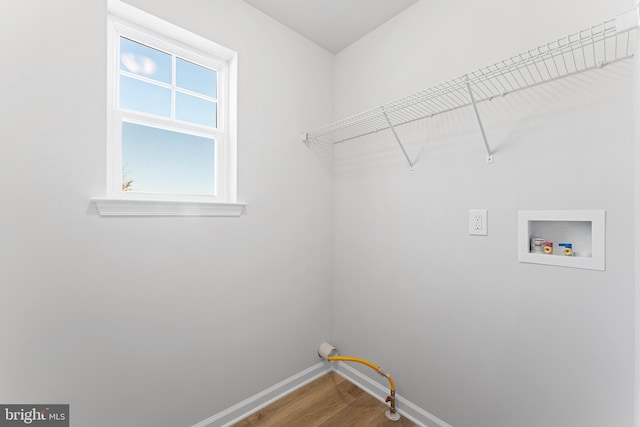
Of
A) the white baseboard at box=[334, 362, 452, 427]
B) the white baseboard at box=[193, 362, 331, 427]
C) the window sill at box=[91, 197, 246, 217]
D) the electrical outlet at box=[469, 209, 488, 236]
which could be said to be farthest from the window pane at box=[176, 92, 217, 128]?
the white baseboard at box=[334, 362, 452, 427]

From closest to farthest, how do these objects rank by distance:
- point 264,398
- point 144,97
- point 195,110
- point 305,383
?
1. point 144,97
2. point 195,110
3. point 264,398
4. point 305,383

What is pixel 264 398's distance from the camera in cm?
171

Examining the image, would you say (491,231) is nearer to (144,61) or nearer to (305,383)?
(305,383)

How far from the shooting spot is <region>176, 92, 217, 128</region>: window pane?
1.53 m

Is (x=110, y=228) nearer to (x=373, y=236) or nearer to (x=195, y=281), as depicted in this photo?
(x=195, y=281)

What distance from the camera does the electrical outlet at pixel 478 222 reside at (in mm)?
1327

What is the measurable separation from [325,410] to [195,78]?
2.15 m

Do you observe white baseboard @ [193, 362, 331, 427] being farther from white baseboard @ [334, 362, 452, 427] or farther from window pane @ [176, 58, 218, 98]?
window pane @ [176, 58, 218, 98]

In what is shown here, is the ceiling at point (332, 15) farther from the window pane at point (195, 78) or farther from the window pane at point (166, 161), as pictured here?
the window pane at point (166, 161)

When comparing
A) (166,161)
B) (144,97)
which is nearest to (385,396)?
(166,161)

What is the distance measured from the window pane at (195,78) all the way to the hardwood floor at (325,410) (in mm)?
1970

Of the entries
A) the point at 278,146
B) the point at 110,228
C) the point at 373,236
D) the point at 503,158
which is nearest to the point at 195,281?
the point at 110,228

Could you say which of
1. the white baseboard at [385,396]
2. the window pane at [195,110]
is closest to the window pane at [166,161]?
the window pane at [195,110]

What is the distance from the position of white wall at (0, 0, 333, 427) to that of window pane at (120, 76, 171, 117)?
17cm
